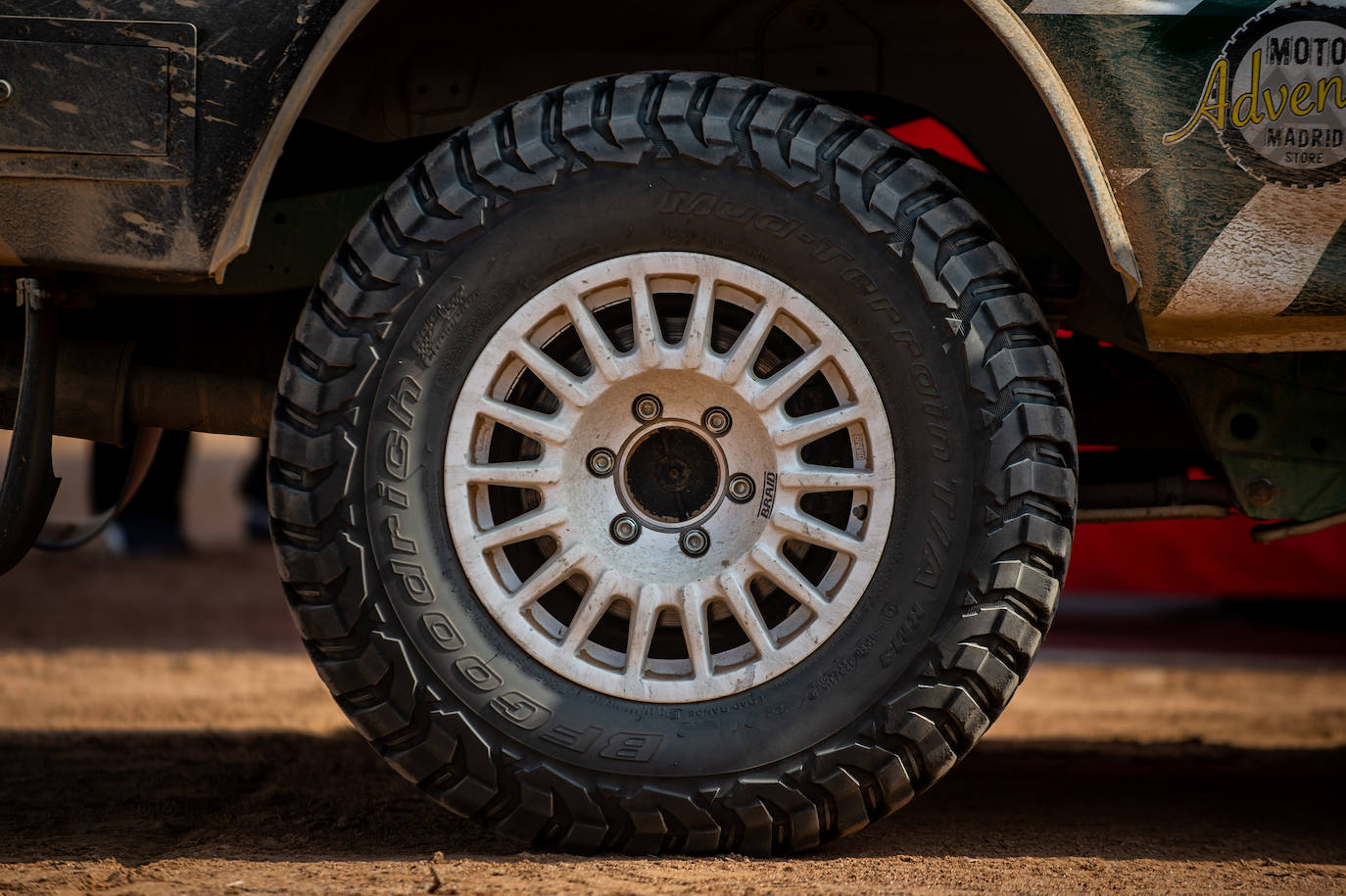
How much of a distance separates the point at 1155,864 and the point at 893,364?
1.08 meters

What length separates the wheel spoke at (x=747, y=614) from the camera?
2.06 meters

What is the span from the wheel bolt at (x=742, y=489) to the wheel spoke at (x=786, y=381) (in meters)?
0.14

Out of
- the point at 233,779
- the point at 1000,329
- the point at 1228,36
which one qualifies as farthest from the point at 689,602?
the point at 233,779

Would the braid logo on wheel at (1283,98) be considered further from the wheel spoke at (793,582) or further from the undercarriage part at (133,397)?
the undercarriage part at (133,397)

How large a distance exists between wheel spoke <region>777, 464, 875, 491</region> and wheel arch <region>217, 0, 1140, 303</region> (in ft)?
1.88

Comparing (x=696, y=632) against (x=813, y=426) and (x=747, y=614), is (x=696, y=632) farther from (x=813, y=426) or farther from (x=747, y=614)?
(x=813, y=426)

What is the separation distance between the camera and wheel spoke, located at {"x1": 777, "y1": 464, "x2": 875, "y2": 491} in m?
2.08

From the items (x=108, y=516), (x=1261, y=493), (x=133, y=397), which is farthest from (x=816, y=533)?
(x=108, y=516)

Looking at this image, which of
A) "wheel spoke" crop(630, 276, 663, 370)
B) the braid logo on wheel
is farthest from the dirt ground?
the braid logo on wheel

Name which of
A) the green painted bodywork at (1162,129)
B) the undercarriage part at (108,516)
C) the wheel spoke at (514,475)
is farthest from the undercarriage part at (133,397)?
the green painted bodywork at (1162,129)

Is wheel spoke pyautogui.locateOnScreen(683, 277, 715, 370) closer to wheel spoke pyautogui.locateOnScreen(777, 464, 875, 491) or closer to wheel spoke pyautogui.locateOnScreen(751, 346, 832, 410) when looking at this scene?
wheel spoke pyautogui.locateOnScreen(751, 346, 832, 410)

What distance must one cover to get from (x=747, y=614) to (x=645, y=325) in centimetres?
54

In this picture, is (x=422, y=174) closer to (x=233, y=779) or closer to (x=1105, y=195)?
(x=1105, y=195)

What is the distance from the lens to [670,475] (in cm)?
219
